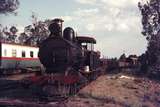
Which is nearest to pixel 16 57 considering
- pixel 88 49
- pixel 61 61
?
pixel 88 49

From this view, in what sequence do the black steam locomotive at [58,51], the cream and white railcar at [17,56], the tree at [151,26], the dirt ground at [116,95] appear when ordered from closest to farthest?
1. the dirt ground at [116,95]
2. the black steam locomotive at [58,51]
3. the cream and white railcar at [17,56]
4. the tree at [151,26]

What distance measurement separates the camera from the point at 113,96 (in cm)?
2473

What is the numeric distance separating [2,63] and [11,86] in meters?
8.88

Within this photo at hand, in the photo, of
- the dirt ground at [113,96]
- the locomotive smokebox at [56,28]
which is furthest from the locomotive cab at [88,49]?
the locomotive smokebox at [56,28]

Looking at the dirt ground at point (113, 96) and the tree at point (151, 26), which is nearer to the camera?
the dirt ground at point (113, 96)

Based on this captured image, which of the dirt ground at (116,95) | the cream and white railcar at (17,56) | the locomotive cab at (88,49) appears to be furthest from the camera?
the cream and white railcar at (17,56)

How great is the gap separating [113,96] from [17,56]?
51.1ft

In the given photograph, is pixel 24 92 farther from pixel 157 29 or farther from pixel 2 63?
pixel 157 29

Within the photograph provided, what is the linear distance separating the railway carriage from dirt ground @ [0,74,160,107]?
9166mm

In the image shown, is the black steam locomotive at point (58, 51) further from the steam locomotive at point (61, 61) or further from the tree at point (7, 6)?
the tree at point (7, 6)

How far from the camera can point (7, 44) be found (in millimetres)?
36125

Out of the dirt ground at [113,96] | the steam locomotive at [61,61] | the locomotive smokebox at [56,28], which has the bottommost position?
the dirt ground at [113,96]

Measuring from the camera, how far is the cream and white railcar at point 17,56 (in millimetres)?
35438

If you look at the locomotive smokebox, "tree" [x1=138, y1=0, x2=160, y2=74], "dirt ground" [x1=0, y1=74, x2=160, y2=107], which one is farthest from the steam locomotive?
"tree" [x1=138, y1=0, x2=160, y2=74]
